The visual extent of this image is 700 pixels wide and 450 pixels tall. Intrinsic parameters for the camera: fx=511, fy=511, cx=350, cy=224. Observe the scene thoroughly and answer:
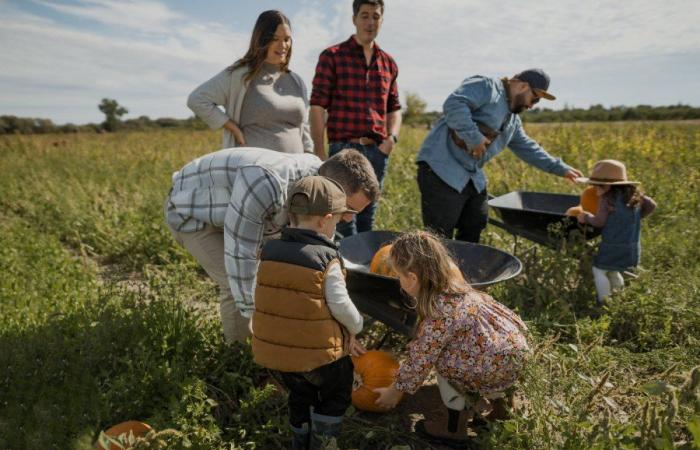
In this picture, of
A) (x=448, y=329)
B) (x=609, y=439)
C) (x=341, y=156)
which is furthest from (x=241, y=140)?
(x=609, y=439)

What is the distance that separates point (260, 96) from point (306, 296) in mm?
1779

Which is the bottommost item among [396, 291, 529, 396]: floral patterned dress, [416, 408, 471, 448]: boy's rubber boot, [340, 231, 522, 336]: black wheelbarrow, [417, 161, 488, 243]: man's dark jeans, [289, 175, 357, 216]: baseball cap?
[416, 408, 471, 448]: boy's rubber boot

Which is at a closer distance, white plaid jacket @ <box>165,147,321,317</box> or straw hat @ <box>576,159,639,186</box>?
white plaid jacket @ <box>165,147,321,317</box>

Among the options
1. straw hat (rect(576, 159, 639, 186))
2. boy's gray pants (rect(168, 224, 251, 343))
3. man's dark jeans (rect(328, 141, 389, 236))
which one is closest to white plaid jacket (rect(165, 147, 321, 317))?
boy's gray pants (rect(168, 224, 251, 343))

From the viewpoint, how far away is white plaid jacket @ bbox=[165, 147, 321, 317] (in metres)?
2.30

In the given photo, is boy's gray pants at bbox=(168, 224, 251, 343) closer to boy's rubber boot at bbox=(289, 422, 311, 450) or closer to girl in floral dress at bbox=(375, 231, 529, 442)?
boy's rubber boot at bbox=(289, 422, 311, 450)

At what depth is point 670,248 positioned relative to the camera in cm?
448

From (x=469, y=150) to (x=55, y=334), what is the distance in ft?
9.39

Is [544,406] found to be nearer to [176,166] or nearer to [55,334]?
[55,334]

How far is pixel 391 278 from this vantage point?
2.27m

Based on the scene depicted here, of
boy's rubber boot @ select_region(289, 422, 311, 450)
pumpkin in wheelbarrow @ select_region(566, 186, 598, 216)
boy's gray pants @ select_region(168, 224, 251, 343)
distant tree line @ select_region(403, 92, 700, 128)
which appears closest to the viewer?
boy's rubber boot @ select_region(289, 422, 311, 450)

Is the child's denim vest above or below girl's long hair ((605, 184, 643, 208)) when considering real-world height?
below

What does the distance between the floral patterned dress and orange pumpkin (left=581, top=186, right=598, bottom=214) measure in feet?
6.61

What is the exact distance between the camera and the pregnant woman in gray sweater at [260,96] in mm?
3251
